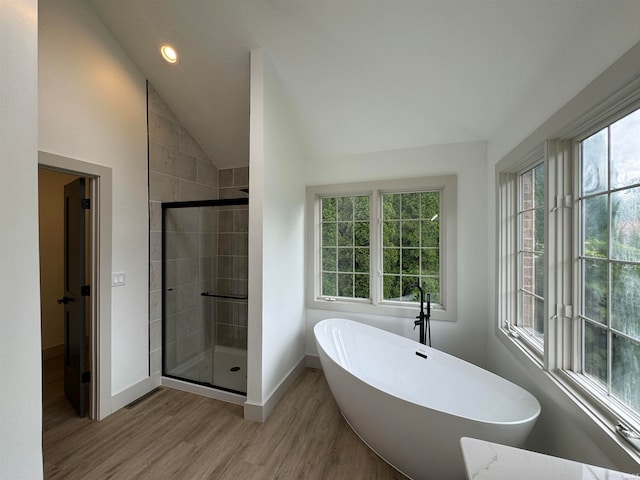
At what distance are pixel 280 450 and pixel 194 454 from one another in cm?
57

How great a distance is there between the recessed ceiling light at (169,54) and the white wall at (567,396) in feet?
9.12

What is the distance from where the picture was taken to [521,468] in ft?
2.35

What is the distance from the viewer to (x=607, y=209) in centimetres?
116

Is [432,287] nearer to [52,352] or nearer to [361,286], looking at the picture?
[361,286]

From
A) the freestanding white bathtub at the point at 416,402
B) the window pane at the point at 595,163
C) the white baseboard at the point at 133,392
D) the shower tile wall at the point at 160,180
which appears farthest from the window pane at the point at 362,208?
the white baseboard at the point at 133,392

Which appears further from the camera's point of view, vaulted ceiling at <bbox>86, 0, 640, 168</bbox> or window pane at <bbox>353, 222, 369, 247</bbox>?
window pane at <bbox>353, 222, 369, 247</bbox>

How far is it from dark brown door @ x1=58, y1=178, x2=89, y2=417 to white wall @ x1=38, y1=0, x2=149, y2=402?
198 mm

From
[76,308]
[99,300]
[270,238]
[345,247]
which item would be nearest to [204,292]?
[99,300]

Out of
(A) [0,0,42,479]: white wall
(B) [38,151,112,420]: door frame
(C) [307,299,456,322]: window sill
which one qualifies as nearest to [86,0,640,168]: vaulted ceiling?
Result: (B) [38,151,112,420]: door frame

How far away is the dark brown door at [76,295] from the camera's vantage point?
2066mm

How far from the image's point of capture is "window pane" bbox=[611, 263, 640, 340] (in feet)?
3.30

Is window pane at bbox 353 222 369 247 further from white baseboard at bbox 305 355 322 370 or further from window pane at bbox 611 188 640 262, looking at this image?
window pane at bbox 611 188 640 262

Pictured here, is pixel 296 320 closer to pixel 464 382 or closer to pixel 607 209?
pixel 464 382

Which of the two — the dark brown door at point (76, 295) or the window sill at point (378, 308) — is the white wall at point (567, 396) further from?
the dark brown door at point (76, 295)
